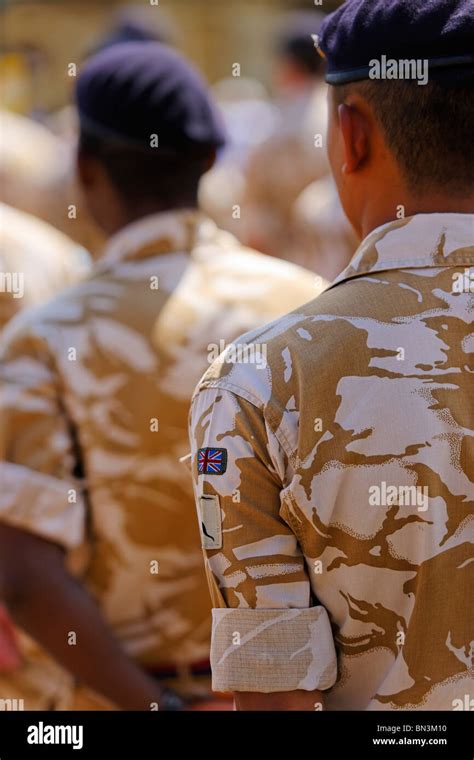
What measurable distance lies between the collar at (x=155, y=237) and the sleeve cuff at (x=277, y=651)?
1.36m

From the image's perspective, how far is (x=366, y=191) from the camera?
1.71m

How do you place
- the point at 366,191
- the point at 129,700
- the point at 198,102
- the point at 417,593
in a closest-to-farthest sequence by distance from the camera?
the point at 417,593
the point at 366,191
the point at 129,700
the point at 198,102

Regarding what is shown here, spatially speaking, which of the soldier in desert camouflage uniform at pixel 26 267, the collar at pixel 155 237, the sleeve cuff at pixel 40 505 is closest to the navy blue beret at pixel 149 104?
the collar at pixel 155 237

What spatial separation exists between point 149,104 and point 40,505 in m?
0.99

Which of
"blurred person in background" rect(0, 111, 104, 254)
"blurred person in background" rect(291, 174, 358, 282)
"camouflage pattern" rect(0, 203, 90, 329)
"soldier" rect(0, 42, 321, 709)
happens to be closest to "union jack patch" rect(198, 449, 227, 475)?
"soldier" rect(0, 42, 321, 709)

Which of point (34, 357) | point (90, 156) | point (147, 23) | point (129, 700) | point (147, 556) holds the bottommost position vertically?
point (129, 700)

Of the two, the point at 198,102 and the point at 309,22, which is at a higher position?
the point at 309,22

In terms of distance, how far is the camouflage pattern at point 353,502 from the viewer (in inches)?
61.6

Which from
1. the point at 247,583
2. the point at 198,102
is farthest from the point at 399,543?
the point at 198,102

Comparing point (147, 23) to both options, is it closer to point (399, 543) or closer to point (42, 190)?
point (42, 190)

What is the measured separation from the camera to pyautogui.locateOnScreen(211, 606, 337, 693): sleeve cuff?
5.18ft

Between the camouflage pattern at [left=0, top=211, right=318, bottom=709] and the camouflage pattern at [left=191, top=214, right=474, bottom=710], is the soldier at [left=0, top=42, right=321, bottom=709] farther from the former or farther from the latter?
the camouflage pattern at [left=191, top=214, right=474, bottom=710]

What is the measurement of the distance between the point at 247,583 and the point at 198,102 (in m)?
1.60

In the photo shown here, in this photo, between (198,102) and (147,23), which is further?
(147,23)
